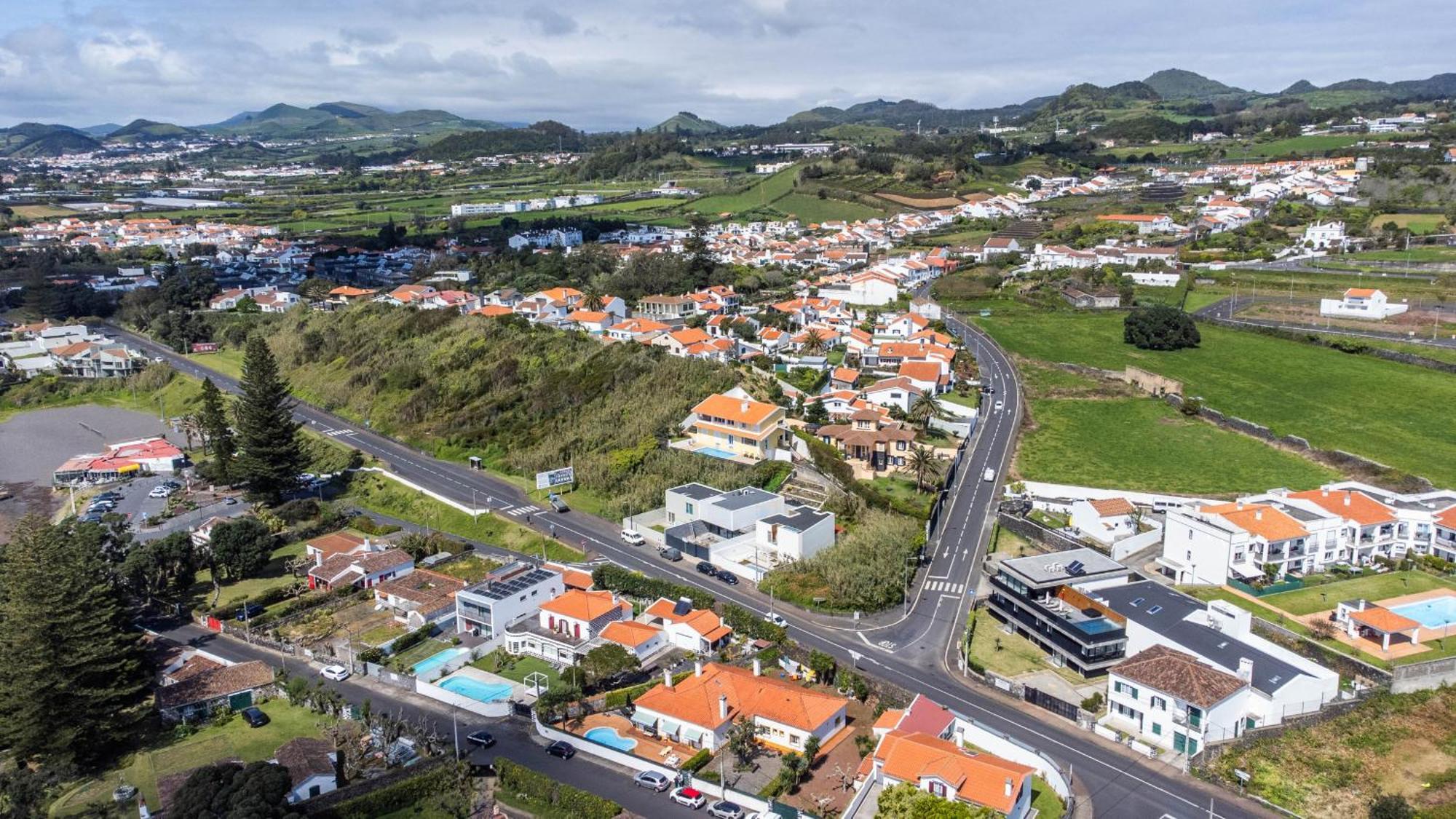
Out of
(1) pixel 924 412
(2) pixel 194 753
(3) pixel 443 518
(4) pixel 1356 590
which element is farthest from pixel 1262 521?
(2) pixel 194 753

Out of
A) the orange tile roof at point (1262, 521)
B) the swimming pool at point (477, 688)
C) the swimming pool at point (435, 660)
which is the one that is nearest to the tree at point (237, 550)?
the swimming pool at point (435, 660)

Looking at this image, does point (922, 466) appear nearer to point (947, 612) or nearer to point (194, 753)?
point (947, 612)

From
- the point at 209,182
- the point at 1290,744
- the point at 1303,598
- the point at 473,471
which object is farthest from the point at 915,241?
the point at 209,182

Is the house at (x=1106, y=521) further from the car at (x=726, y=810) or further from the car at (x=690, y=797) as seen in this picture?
the car at (x=690, y=797)

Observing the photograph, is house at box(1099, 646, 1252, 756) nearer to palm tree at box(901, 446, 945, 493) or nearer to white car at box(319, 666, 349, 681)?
palm tree at box(901, 446, 945, 493)

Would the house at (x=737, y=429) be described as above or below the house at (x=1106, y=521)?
above

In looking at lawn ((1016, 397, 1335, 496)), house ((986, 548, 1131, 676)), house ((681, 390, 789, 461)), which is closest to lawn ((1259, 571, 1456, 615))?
house ((986, 548, 1131, 676))
